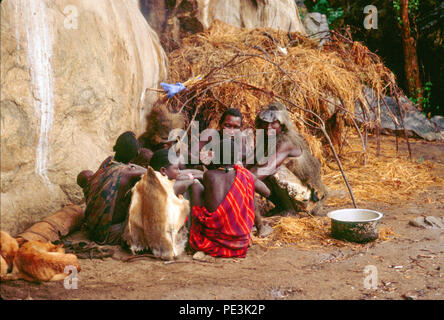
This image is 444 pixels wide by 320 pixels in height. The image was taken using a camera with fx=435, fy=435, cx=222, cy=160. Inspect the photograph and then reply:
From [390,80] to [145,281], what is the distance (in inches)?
218

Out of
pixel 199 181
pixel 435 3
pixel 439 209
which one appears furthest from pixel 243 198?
pixel 435 3

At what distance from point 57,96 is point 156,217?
178 centimetres

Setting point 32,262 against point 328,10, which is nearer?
point 32,262

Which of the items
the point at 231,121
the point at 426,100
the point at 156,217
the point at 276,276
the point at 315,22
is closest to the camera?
the point at 276,276

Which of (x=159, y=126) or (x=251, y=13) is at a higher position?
(x=251, y=13)

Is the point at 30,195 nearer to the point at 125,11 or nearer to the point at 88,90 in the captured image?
the point at 88,90

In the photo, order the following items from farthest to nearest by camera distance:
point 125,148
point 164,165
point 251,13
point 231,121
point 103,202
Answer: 1. point 251,13
2. point 231,121
3. point 125,148
4. point 103,202
5. point 164,165

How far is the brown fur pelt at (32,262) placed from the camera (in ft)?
10.6

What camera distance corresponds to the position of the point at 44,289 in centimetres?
314

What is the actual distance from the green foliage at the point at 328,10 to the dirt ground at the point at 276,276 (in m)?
9.57

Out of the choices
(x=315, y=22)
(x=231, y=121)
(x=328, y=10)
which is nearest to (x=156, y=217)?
(x=231, y=121)

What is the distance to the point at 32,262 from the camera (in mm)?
3223

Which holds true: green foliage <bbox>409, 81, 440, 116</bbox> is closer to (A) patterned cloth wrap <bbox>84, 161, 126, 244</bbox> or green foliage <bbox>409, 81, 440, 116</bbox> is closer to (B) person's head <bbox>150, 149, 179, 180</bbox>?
(B) person's head <bbox>150, 149, 179, 180</bbox>

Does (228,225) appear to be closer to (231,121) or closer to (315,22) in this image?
(231,121)
